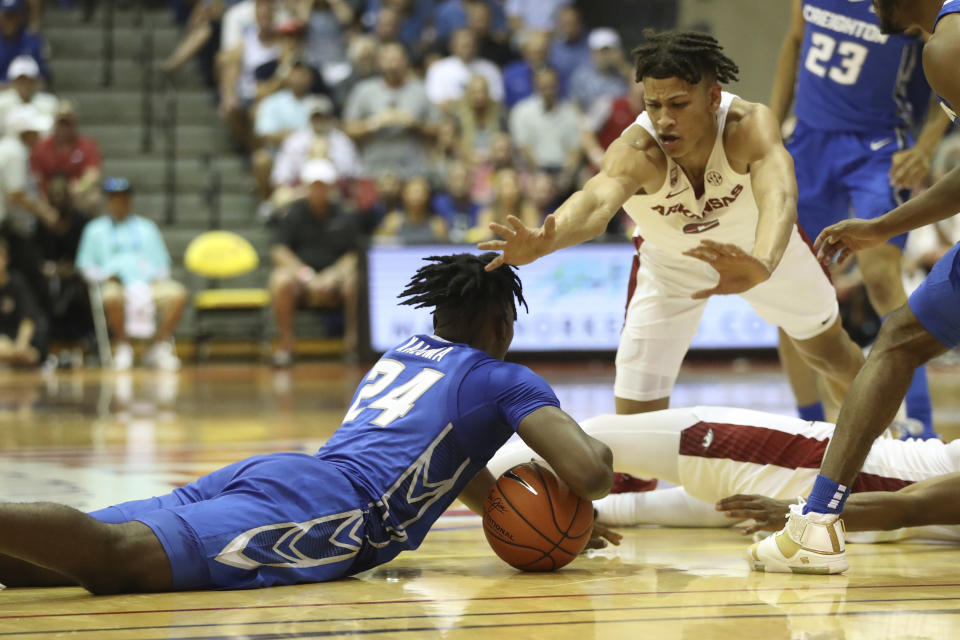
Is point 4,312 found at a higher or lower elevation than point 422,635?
lower

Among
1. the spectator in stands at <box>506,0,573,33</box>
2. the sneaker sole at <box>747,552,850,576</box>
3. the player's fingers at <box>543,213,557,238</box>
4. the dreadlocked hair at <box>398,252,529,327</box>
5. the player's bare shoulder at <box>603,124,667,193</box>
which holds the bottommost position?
the sneaker sole at <box>747,552,850,576</box>

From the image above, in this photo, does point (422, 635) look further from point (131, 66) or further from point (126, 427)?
point (131, 66)

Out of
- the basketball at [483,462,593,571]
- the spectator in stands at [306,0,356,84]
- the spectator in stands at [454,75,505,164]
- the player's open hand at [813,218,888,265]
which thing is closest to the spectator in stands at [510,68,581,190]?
the spectator in stands at [454,75,505,164]

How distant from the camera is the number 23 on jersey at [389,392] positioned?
12.6 ft

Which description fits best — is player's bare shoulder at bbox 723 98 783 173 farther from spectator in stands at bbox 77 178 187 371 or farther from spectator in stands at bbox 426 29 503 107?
spectator in stands at bbox 426 29 503 107

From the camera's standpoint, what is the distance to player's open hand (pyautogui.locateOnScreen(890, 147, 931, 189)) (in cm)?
590

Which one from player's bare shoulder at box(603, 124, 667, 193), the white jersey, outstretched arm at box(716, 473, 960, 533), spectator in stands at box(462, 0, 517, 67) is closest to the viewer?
outstretched arm at box(716, 473, 960, 533)

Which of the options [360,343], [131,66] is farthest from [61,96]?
[360,343]

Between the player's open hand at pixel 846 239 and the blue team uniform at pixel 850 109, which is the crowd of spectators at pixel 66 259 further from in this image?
the player's open hand at pixel 846 239

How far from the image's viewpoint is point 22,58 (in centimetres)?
1508

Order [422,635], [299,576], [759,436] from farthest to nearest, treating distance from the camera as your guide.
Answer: [759,436]
[299,576]
[422,635]

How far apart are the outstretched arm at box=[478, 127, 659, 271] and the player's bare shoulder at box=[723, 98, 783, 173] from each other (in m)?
0.29

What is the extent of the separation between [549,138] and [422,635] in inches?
481

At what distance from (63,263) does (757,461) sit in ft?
37.1
